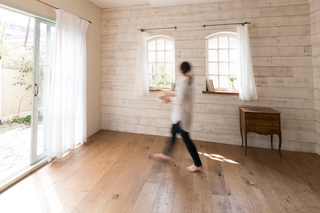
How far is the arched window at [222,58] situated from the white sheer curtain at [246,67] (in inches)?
12.5

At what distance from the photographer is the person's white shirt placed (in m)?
2.06

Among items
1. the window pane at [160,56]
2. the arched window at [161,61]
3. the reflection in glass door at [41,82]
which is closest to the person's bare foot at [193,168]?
the arched window at [161,61]

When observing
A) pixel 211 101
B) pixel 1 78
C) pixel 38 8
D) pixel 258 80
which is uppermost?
pixel 38 8

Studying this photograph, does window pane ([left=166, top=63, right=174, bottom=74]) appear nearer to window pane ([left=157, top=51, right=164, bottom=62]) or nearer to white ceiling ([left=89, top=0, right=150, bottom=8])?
window pane ([left=157, top=51, right=164, bottom=62])

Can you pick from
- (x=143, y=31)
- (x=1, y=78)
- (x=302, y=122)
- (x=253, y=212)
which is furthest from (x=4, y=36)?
(x=302, y=122)

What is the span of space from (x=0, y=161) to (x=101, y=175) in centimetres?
183

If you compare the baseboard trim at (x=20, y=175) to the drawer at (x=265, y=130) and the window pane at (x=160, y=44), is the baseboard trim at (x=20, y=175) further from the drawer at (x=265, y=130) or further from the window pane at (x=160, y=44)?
the drawer at (x=265, y=130)

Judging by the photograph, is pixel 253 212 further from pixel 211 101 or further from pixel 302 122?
pixel 302 122

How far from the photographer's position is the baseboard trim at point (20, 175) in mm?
1880

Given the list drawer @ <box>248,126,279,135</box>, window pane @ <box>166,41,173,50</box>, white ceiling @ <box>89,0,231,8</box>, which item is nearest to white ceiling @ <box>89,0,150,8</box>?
white ceiling @ <box>89,0,231,8</box>

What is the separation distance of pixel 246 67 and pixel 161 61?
1826mm

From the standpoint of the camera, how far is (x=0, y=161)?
2533 mm

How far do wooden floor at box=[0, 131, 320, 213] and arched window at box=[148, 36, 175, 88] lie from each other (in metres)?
1.70

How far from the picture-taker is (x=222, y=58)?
11.2 feet
